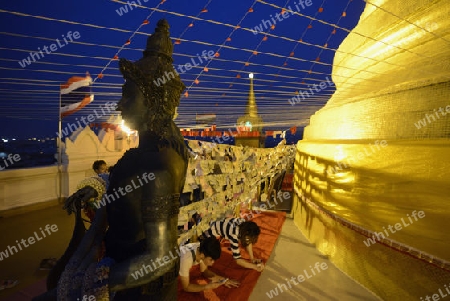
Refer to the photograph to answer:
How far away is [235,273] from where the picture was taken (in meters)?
3.85

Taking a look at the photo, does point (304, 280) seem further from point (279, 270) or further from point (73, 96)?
point (73, 96)

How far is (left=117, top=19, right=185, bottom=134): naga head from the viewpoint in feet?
5.46

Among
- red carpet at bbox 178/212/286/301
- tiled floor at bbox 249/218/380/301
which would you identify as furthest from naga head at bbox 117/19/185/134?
tiled floor at bbox 249/218/380/301

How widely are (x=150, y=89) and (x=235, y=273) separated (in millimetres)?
3253

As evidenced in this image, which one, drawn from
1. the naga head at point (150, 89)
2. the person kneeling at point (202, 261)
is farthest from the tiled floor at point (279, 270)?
the naga head at point (150, 89)

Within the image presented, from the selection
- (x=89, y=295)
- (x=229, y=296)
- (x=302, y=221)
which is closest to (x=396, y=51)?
(x=302, y=221)

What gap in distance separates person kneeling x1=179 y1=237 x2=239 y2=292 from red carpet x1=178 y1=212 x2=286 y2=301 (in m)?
0.08

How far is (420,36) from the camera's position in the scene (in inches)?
145

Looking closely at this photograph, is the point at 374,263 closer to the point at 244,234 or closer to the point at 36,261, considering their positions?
the point at 244,234

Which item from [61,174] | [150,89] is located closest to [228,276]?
[150,89]

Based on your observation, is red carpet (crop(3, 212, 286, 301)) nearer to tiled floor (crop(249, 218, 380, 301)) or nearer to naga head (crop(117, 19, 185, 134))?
tiled floor (crop(249, 218, 380, 301))

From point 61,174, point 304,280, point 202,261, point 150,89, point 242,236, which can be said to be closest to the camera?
point 150,89

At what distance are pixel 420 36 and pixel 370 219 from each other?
2.86 m

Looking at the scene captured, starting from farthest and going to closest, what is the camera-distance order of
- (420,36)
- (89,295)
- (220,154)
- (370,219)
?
(220,154) < (420,36) < (370,219) < (89,295)
